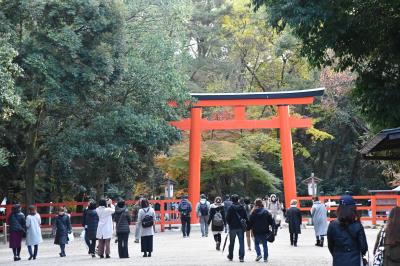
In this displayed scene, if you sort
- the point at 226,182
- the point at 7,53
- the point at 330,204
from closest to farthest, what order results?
1. the point at 7,53
2. the point at 330,204
3. the point at 226,182

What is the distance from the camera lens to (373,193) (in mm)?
30125

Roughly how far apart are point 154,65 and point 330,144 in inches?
681

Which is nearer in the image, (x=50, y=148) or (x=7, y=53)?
(x=7, y=53)

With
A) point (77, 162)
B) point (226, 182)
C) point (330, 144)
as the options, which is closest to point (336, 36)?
point (77, 162)

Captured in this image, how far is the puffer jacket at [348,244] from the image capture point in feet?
24.1

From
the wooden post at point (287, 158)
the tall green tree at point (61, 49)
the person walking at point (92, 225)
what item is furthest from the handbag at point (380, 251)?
the wooden post at point (287, 158)

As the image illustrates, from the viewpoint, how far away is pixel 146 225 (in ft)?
49.8

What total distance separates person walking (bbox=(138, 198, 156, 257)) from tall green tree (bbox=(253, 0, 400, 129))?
214 inches

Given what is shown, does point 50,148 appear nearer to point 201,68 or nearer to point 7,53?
point 7,53

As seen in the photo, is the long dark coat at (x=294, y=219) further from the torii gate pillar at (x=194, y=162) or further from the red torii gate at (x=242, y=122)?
the torii gate pillar at (x=194, y=162)

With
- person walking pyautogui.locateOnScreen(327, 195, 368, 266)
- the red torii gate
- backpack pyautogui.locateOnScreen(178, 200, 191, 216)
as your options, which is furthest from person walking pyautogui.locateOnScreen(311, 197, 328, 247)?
the red torii gate

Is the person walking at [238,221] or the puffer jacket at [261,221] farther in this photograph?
the person walking at [238,221]

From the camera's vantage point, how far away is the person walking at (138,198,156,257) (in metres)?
15.2

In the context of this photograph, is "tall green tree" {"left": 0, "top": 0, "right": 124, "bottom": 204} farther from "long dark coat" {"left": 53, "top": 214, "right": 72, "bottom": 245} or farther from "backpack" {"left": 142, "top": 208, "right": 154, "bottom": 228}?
"backpack" {"left": 142, "top": 208, "right": 154, "bottom": 228}
